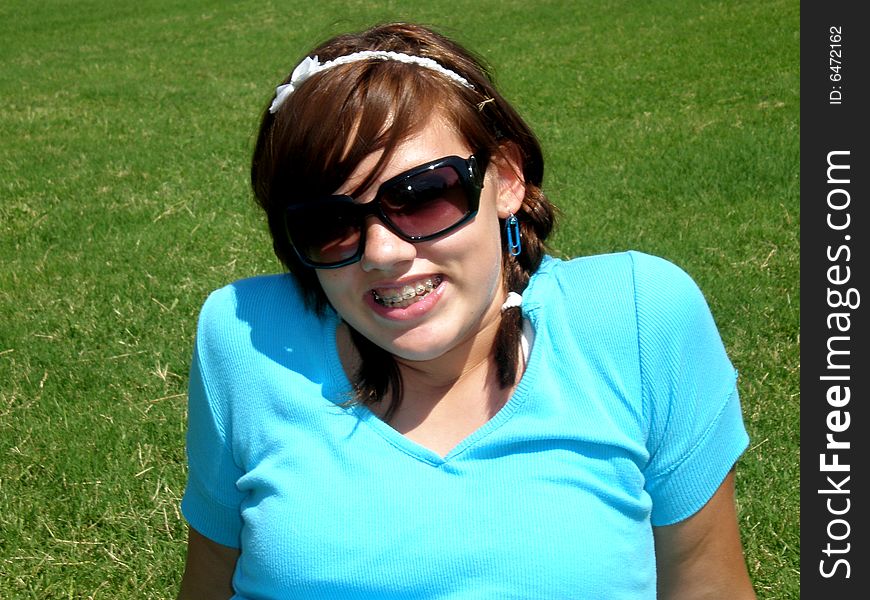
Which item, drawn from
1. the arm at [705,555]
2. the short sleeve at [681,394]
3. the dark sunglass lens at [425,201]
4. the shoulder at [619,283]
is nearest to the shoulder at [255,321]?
the dark sunglass lens at [425,201]

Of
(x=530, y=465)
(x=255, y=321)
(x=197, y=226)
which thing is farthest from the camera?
(x=197, y=226)

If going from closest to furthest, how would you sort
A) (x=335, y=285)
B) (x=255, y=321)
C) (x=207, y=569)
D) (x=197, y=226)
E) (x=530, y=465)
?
1. (x=530, y=465)
2. (x=335, y=285)
3. (x=255, y=321)
4. (x=207, y=569)
5. (x=197, y=226)

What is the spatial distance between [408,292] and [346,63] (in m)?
0.44

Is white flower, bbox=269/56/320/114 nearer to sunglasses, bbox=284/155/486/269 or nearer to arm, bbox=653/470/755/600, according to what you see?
sunglasses, bbox=284/155/486/269

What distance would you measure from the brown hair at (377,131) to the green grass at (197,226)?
395 millimetres

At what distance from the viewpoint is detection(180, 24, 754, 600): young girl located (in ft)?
6.03

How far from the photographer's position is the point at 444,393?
2061mm

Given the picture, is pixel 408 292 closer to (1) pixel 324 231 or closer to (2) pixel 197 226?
(1) pixel 324 231

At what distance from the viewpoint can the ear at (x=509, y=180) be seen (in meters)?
2.10

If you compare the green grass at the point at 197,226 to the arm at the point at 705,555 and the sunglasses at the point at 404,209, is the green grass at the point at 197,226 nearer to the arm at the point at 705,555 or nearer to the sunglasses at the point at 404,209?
the sunglasses at the point at 404,209

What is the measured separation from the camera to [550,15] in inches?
555

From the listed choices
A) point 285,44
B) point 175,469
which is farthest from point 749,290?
point 285,44

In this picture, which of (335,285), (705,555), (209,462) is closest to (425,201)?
(335,285)

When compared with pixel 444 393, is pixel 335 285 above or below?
above
